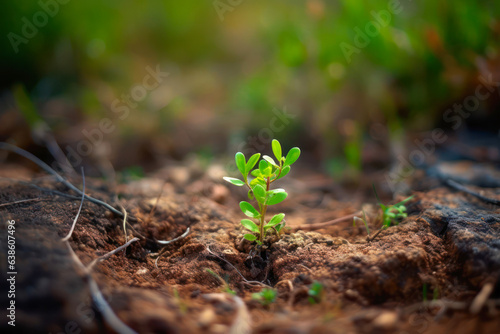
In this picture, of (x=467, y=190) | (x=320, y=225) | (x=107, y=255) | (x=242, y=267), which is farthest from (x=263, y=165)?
(x=467, y=190)

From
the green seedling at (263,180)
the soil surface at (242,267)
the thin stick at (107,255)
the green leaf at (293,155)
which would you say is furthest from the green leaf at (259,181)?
the thin stick at (107,255)

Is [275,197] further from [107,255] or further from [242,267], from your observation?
[107,255]

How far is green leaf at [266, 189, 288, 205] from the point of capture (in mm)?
1198

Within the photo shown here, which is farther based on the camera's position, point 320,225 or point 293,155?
point 320,225

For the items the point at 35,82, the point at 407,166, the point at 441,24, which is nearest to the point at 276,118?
the point at 407,166

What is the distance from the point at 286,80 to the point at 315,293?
93.6 inches

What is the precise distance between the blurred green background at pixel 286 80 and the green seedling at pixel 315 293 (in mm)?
1233

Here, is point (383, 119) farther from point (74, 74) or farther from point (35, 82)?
point (35, 82)

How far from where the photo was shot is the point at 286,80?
308 centimetres

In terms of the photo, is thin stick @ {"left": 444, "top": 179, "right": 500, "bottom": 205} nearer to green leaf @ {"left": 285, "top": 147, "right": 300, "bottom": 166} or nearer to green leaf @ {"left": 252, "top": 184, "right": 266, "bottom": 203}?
green leaf @ {"left": 285, "top": 147, "right": 300, "bottom": 166}

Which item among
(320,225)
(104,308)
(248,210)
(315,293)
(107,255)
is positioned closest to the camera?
(104,308)

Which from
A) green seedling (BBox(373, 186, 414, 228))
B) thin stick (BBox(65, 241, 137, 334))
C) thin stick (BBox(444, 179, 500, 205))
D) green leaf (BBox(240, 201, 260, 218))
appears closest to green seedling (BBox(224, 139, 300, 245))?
green leaf (BBox(240, 201, 260, 218))

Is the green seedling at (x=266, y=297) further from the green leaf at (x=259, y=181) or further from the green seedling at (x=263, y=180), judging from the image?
the green leaf at (x=259, y=181)

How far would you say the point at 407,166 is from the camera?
2.17 meters
